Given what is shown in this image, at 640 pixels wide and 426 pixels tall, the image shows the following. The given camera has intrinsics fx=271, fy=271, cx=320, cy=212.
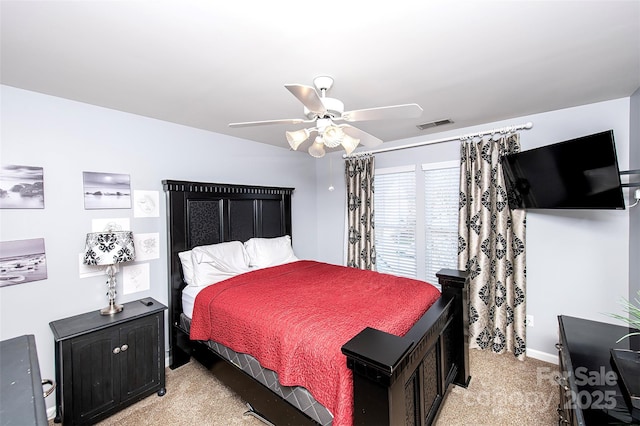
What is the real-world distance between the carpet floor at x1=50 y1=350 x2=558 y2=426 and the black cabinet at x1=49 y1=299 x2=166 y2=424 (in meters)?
0.15

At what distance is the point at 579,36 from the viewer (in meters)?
1.51

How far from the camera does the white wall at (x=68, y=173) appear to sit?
6.61 feet

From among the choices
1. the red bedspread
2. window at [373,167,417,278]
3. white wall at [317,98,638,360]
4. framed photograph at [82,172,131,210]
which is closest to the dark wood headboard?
framed photograph at [82,172,131,210]

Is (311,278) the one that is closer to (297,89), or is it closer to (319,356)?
(319,356)

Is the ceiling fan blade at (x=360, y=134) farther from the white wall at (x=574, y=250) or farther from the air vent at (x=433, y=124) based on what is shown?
the white wall at (x=574, y=250)

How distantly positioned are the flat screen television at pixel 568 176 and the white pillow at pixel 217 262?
2988 millimetres

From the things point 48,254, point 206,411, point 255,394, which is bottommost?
point 206,411

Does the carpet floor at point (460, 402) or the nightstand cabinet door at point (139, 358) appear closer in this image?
the carpet floor at point (460, 402)

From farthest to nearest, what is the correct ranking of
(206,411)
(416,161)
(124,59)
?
(416,161) < (206,411) < (124,59)

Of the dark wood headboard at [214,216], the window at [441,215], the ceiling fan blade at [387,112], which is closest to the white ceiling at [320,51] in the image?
the ceiling fan blade at [387,112]

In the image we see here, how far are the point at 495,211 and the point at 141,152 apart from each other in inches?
146

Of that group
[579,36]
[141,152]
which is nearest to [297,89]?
[579,36]

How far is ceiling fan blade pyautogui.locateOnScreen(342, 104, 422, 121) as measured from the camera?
1562mm

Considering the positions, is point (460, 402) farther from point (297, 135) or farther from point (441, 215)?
point (297, 135)
